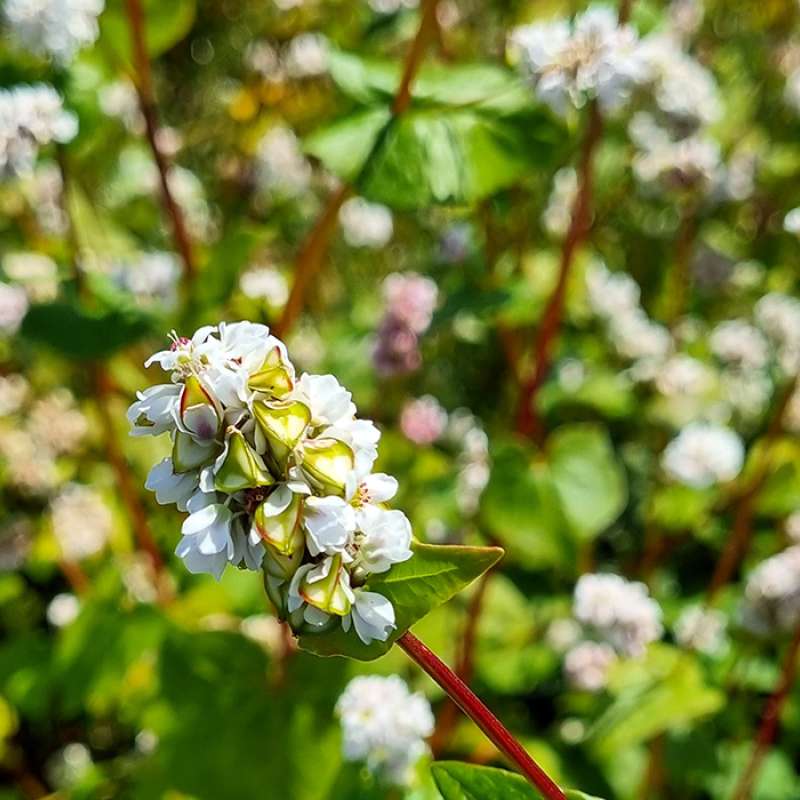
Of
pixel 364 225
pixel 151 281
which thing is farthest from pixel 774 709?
pixel 364 225

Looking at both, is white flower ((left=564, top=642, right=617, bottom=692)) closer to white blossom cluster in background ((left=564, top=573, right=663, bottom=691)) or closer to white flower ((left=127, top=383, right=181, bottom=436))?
Answer: white blossom cluster in background ((left=564, top=573, right=663, bottom=691))

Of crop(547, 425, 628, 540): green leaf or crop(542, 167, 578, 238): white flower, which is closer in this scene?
crop(547, 425, 628, 540): green leaf

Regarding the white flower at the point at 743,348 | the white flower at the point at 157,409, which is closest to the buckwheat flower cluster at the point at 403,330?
the white flower at the point at 743,348

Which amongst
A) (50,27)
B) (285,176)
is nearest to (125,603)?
(50,27)

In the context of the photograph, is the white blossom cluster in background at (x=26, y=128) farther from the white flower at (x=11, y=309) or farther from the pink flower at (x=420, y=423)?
the pink flower at (x=420, y=423)

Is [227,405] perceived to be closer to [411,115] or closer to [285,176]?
[411,115]

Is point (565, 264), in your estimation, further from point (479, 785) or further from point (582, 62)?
point (479, 785)

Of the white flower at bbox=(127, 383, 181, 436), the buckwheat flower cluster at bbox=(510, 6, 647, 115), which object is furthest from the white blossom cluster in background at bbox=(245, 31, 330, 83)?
the white flower at bbox=(127, 383, 181, 436)
